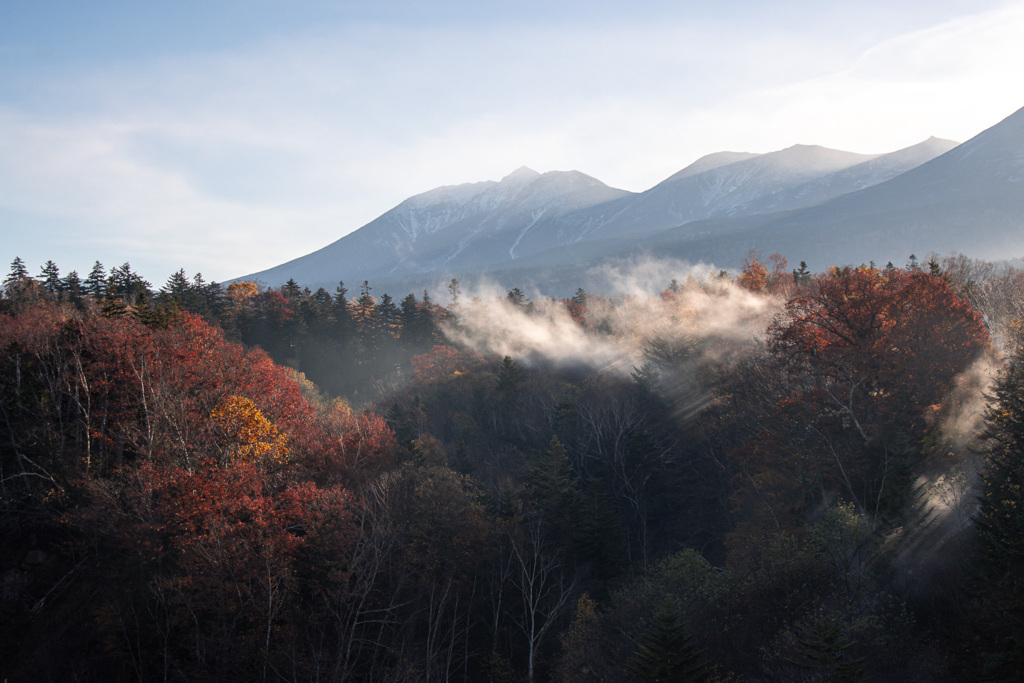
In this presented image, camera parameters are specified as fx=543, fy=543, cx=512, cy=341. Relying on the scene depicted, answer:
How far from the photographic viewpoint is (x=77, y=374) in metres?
29.7

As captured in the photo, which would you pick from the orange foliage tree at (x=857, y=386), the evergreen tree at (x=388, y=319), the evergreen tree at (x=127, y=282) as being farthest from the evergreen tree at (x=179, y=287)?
the orange foliage tree at (x=857, y=386)

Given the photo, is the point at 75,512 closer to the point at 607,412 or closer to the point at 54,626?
the point at 54,626

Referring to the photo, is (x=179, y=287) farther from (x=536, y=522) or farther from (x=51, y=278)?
(x=536, y=522)

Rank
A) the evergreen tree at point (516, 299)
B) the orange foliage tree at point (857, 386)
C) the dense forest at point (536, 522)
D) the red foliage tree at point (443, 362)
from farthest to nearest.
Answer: the evergreen tree at point (516, 299)
the red foliage tree at point (443, 362)
the orange foliage tree at point (857, 386)
the dense forest at point (536, 522)

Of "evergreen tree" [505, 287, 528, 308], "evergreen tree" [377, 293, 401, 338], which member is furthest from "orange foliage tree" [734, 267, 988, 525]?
"evergreen tree" [377, 293, 401, 338]

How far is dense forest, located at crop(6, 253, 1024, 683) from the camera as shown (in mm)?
21438

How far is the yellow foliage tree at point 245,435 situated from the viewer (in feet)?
102

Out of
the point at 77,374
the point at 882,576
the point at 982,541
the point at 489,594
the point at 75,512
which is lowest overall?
the point at 489,594

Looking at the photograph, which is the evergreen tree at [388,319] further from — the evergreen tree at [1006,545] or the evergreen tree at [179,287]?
the evergreen tree at [1006,545]

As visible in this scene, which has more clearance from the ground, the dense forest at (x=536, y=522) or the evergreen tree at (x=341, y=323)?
the evergreen tree at (x=341, y=323)

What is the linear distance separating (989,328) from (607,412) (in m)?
28.3

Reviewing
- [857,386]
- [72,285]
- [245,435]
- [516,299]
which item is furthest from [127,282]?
[857,386]

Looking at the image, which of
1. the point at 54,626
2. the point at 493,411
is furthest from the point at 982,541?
the point at 493,411

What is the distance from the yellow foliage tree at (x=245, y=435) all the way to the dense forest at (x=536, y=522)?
177 millimetres
